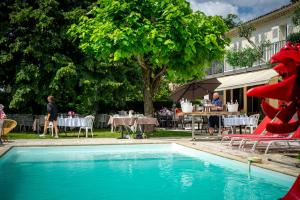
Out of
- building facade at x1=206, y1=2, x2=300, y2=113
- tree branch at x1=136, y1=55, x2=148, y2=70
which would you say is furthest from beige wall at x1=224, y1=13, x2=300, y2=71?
tree branch at x1=136, y1=55, x2=148, y2=70

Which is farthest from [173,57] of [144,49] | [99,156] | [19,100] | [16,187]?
[16,187]

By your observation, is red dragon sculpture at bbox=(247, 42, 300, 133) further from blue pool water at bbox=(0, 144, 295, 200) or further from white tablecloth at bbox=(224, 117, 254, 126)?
white tablecloth at bbox=(224, 117, 254, 126)

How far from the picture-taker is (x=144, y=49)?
55.0 ft

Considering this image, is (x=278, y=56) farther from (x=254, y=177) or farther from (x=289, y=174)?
(x=254, y=177)

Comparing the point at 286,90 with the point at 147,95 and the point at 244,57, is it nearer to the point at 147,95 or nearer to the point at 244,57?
the point at 147,95

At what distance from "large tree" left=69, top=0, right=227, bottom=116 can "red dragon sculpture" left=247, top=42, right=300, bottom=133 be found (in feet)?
50.2

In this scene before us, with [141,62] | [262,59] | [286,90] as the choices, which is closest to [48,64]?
[141,62]

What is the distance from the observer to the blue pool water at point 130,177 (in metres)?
7.32

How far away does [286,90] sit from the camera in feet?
2.88

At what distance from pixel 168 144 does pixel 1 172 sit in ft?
22.4

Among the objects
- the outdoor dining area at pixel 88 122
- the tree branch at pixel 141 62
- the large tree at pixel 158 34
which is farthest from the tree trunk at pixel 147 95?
the large tree at pixel 158 34

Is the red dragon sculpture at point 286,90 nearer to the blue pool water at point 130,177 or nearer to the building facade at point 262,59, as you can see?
the blue pool water at point 130,177

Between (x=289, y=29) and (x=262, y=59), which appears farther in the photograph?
(x=262, y=59)

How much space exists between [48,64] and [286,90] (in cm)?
2390
